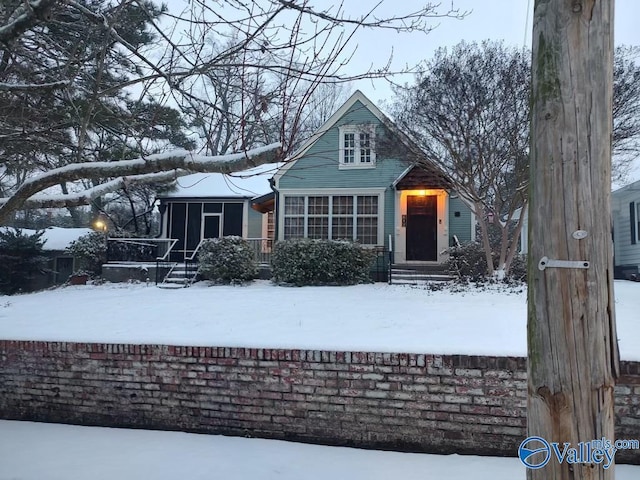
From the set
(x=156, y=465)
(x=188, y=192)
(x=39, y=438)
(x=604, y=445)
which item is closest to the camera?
(x=604, y=445)

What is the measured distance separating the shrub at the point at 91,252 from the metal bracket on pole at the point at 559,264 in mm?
14973

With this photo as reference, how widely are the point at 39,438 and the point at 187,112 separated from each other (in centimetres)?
369

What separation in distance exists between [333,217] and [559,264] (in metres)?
12.7

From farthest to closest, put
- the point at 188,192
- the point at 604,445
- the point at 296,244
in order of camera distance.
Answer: the point at 188,192 < the point at 296,244 < the point at 604,445

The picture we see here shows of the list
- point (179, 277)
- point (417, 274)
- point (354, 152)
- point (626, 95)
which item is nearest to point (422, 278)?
point (417, 274)

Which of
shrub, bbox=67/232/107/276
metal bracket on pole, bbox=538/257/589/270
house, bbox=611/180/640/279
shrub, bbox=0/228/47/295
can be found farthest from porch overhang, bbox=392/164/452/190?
shrub, bbox=0/228/47/295

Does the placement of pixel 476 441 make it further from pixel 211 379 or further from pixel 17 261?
pixel 17 261

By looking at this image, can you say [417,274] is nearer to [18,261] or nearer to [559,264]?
[559,264]

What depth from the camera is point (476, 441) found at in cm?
396

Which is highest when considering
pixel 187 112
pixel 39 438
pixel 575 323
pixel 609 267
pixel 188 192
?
pixel 188 192

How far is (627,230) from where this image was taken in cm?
1639

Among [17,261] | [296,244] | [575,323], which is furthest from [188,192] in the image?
[575,323]

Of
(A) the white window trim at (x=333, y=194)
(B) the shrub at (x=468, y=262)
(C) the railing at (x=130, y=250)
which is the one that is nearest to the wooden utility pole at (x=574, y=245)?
(B) the shrub at (x=468, y=262)

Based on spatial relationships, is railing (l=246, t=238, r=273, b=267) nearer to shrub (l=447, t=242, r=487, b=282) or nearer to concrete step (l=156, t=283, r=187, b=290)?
concrete step (l=156, t=283, r=187, b=290)
